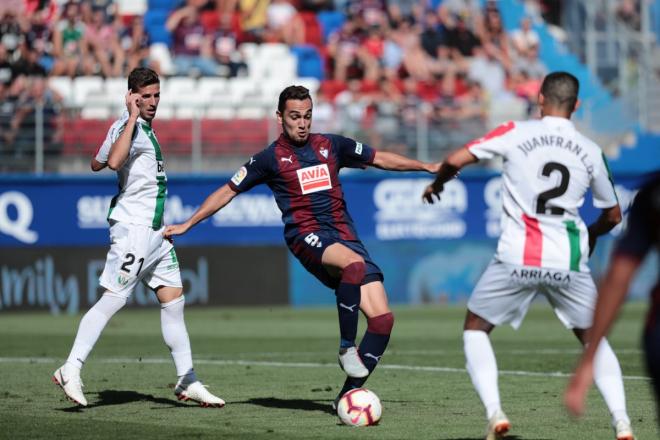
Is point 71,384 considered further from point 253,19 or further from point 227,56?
point 253,19

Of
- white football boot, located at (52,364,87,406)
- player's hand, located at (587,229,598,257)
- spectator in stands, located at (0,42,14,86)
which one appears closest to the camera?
player's hand, located at (587,229,598,257)

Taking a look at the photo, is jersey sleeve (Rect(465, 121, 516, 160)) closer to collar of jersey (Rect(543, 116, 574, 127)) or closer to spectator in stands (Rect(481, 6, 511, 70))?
collar of jersey (Rect(543, 116, 574, 127))

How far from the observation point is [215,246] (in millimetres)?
21375

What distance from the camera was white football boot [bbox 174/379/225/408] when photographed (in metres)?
8.77

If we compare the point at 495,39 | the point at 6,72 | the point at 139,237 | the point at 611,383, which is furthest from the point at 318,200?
the point at 495,39

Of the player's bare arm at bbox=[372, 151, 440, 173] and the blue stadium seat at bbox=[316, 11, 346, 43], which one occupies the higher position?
the blue stadium seat at bbox=[316, 11, 346, 43]

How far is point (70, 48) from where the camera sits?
23219 millimetres

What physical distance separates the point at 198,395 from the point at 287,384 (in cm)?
156

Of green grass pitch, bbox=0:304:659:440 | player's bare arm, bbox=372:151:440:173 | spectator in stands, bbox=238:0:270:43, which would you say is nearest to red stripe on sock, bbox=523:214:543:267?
green grass pitch, bbox=0:304:659:440

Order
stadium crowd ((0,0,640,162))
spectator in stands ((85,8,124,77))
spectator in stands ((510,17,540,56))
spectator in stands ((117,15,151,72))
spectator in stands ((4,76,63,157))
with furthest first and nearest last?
spectator in stands ((510,17,540,56)) → spectator in stands ((117,15,151,72)) → spectator in stands ((85,8,124,77)) → stadium crowd ((0,0,640,162)) → spectator in stands ((4,76,63,157))

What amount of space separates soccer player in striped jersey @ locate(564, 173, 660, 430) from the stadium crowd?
17.8 metres

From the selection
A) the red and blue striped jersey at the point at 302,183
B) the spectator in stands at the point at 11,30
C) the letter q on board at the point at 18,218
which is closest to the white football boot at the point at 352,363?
the red and blue striped jersey at the point at 302,183

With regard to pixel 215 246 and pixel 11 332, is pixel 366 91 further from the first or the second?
pixel 11 332

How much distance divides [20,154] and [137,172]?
12629 mm
